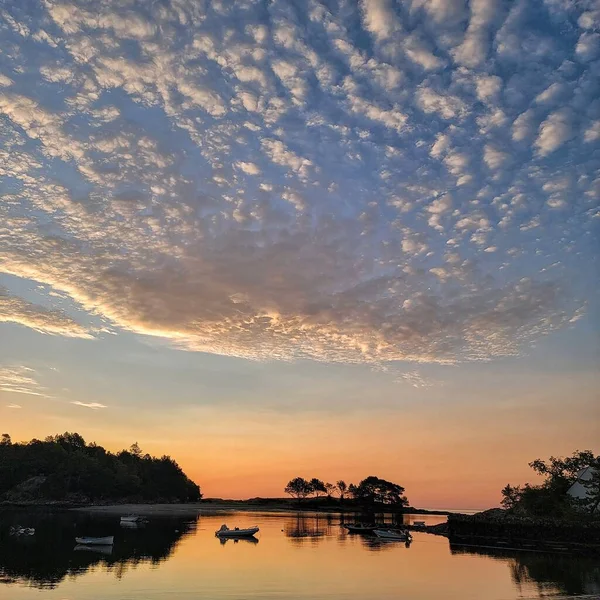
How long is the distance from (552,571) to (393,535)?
50241 mm

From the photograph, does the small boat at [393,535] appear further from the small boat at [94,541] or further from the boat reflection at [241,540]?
the small boat at [94,541]

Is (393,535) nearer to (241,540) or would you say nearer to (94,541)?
(241,540)

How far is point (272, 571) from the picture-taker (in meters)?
56.5

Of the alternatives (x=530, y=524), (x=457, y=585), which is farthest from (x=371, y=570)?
(x=530, y=524)

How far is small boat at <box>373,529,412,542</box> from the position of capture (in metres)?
102

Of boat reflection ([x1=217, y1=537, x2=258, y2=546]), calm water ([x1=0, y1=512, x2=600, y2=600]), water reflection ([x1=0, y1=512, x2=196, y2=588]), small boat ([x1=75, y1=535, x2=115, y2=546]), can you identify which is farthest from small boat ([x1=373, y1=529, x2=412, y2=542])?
small boat ([x1=75, y1=535, x2=115, y2=546])

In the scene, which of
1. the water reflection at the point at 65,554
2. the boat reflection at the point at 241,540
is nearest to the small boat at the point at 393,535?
the boat reflection at the point at 241,540

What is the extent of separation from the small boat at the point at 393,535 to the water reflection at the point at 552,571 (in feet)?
72.4

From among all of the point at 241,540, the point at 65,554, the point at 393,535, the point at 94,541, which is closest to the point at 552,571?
the point at 393,535

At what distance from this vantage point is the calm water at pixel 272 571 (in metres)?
43.2

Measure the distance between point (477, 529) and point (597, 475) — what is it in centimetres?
2644

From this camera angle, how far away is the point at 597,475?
78812 mm

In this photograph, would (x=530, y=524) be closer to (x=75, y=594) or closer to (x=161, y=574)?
(x=161, y=574)

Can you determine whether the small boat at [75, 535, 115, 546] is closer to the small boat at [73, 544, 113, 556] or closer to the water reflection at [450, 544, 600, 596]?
the small boat at [73, 544, 113, 556]
